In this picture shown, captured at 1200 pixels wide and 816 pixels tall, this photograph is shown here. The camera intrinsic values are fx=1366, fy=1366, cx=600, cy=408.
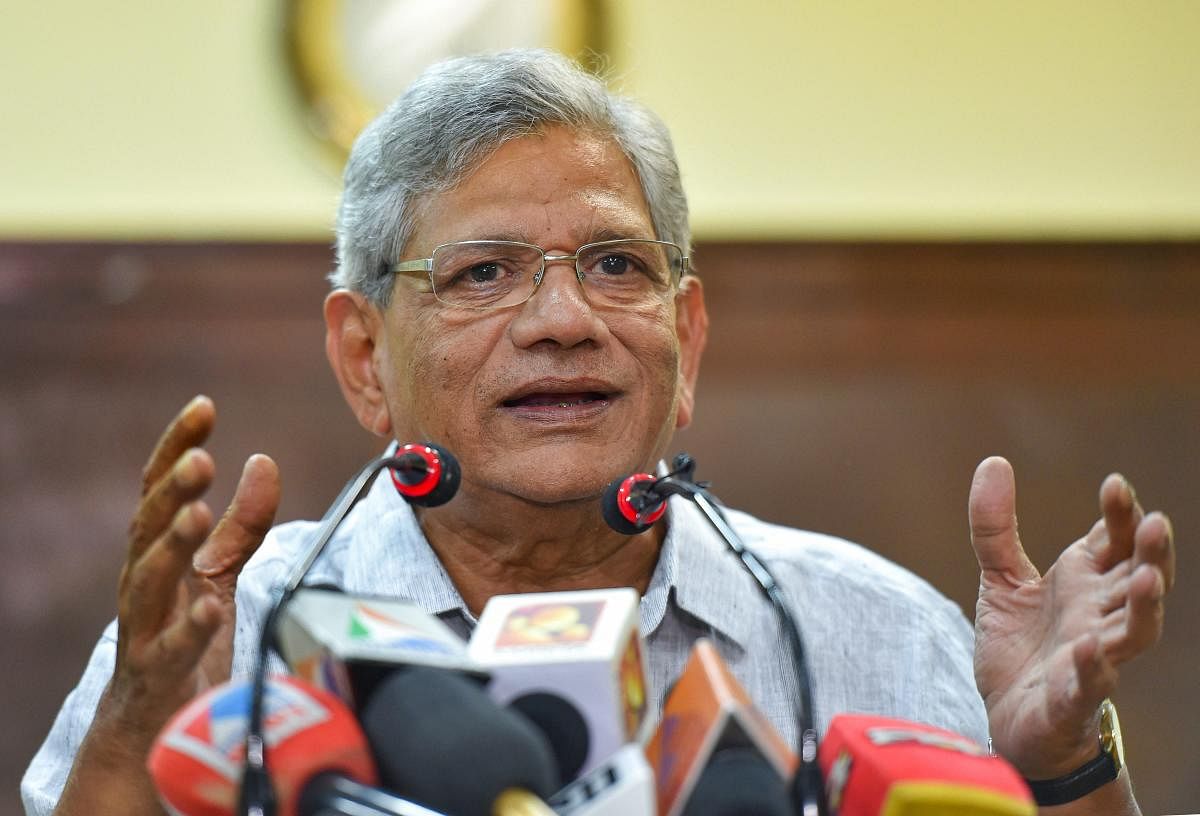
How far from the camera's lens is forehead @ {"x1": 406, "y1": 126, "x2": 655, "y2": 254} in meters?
1.79

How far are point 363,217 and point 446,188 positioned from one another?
0.55 ft

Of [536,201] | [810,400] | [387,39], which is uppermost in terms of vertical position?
[387,39]

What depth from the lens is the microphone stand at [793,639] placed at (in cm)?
106

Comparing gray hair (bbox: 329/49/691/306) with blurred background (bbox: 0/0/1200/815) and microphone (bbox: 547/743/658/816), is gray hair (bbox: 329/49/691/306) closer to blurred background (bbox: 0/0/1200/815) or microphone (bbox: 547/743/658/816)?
microphone (bbox: 547/743/658/816)

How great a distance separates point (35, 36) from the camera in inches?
135

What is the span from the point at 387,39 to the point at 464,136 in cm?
181

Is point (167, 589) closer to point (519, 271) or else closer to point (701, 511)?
point (701, 511)

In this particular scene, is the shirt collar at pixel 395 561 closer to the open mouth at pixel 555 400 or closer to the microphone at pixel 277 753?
the open mouth at pixel 555 400

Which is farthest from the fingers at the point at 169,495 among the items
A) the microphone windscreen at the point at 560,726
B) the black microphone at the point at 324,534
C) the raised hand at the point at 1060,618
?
the raised hand at the point at 1060,618

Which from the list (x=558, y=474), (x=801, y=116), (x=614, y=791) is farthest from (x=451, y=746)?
(x=801, y=116)

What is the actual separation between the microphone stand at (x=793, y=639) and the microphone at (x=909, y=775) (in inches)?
0.8

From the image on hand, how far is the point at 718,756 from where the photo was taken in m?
1.02

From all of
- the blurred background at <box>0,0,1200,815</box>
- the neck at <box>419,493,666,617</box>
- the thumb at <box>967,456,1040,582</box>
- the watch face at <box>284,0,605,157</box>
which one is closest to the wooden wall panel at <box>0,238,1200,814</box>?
the blurred background at <box>0,0,1200,815</box>

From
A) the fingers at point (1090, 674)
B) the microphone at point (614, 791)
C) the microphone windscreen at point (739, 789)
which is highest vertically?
the microphone at point (614, 791)
